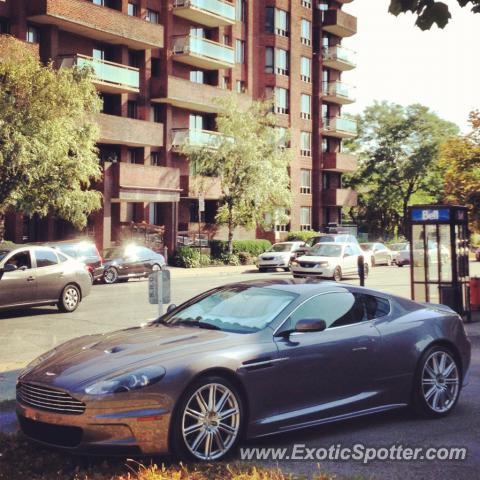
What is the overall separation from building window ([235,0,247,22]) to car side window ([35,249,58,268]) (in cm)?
3828

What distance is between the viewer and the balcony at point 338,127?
200 ft

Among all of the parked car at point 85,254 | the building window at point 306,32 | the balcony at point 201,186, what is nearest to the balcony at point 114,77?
the balcony at point 201,186

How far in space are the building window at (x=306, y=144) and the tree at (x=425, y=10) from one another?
53101 millimetres

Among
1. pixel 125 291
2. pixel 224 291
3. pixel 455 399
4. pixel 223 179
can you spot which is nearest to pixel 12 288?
pixel 125 291

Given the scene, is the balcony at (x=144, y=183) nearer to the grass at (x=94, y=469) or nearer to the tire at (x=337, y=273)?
the tire at (x=337, y=273)

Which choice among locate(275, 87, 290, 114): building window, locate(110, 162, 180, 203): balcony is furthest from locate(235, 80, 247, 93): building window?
locate(110, 162, 180, 203): balcony

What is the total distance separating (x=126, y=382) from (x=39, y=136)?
2217 cm

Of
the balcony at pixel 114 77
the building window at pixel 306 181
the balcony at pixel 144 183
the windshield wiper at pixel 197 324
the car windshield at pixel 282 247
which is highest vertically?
the balcony at pixel 114 77

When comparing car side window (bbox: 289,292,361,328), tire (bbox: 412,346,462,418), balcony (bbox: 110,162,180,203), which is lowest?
tire (bbox: 412,346,462,418)

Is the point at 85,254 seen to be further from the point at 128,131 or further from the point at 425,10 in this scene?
the point at 425,10

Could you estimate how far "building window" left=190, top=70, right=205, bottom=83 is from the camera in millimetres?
47675

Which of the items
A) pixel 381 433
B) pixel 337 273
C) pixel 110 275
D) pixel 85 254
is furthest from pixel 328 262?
pixel 381 433

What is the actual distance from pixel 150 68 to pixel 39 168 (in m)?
18.5

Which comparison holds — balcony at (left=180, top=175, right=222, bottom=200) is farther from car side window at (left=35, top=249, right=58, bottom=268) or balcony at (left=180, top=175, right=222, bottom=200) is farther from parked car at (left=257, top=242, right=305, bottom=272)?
car side window at (left=35, top=249, right=58, bottom=268)
